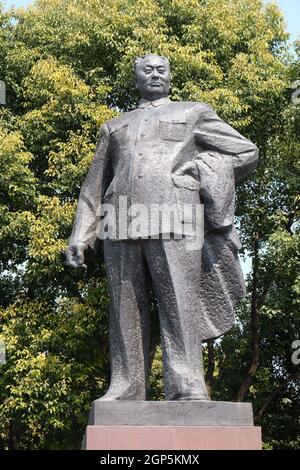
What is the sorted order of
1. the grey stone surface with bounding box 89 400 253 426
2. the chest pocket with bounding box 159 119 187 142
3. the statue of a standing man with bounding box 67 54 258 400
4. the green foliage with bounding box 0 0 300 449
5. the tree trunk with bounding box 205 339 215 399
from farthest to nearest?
the tree trunk with bounding box 205 339 215 399
the green foliage with bounding box 0 0 300 449
the chest pocket with bounding box 159 119 187 142
the statue of a standing man with bounding box 67 54 258 400
the grey stone surface with bounding box 89 400 253 426

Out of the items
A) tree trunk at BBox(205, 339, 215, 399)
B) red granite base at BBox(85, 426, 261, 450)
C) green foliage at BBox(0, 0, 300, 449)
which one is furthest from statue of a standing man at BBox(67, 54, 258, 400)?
tree trunk at BBox(205, 339, 215, 399)

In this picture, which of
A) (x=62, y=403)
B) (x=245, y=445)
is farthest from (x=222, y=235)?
(x=62, y=403)

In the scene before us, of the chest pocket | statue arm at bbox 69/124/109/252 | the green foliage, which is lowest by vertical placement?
statue arm at bbox 69/124/109/252

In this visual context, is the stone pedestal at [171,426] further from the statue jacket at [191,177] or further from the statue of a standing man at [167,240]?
the statue jacket at [191,177]

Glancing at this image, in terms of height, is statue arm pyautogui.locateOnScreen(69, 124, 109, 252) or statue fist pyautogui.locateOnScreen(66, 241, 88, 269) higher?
statue arm pyautogui.locateOnScreen(69, 124, 109, 252)

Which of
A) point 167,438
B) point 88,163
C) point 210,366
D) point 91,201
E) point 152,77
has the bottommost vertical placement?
point 167,438

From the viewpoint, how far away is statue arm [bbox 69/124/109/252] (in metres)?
6.82

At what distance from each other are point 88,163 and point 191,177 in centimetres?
681

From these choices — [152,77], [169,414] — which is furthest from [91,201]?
[169,414]

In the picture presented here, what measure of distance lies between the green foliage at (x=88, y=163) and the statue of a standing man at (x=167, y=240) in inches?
235

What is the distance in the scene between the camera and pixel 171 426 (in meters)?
5.70

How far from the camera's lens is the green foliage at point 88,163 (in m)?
12.9

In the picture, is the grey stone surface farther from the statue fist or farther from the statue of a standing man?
the statue fist

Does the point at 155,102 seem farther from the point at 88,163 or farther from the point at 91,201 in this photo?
the point at 88,163
